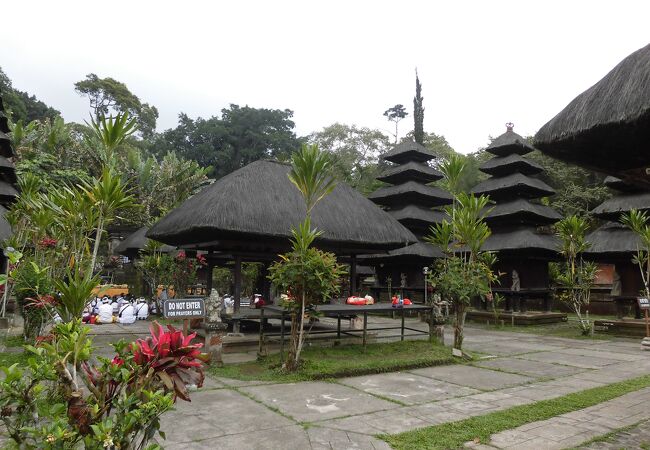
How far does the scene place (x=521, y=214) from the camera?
1875 centimetres

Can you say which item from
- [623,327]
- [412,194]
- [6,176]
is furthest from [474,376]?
[6,176]

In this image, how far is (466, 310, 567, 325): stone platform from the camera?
16969 mm

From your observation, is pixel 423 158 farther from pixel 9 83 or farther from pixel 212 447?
pixel 9 83

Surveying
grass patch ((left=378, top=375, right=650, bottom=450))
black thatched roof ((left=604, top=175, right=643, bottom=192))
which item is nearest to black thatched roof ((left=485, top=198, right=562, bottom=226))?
black thatched roof ((left=604, top=175, right=643, bottom=192))

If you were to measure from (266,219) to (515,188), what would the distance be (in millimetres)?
14158

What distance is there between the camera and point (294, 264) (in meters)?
7.04

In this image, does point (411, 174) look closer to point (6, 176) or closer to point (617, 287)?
point (617, 287)

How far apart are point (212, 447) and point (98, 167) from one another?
78.7 ft

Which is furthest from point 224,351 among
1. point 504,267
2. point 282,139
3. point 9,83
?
point 9,83

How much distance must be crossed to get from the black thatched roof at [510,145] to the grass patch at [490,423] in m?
15.3

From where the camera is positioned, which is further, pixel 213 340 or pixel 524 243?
pixel 524 243

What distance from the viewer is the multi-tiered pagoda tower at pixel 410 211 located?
2044cm

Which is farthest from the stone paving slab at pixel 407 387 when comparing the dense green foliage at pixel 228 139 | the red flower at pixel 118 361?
the dense green foliage at pixel 228 139

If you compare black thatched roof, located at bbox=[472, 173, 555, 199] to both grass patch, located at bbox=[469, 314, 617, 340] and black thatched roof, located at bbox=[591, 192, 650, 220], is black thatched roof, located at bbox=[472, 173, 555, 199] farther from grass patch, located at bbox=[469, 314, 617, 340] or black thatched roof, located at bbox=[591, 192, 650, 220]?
grass patch, located at bbox=[469, 314, 617, 340]
